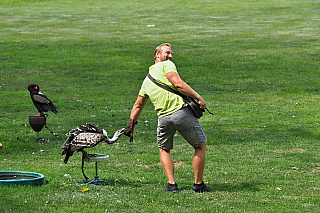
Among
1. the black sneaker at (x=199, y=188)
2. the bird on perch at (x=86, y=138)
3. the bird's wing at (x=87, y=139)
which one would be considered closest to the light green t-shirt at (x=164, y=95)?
the bird on perch at (x=86, y=138)

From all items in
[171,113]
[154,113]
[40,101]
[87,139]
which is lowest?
[154,113]

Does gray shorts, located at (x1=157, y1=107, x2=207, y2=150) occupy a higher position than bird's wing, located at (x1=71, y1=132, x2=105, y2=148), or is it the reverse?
gray shorts, located at (x1=157, y1=107, x2=207, y2=150)

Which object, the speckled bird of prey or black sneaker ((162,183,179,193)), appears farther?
the speckled bird of prey

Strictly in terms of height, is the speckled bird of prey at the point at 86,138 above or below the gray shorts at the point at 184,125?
below

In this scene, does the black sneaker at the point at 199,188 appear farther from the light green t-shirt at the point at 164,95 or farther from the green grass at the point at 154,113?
the light green t-shirt at the point at 164,95

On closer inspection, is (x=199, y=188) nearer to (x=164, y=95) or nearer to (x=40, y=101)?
(x=164, y=95)

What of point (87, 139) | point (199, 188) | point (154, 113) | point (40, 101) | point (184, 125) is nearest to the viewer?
point (184, 125)

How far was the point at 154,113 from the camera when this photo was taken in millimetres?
14336

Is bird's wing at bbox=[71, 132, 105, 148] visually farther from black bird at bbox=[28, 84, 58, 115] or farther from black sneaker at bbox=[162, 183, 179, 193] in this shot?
black bird at bbox=[28, 84, 58, 115]

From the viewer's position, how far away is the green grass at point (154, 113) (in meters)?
6.86

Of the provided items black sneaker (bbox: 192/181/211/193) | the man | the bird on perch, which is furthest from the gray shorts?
the bird on perch

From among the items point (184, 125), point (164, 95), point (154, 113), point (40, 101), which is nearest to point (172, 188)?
point (184, 125)

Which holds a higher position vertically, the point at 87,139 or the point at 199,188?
the point at 87,139

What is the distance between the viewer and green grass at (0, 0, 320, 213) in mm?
6855
